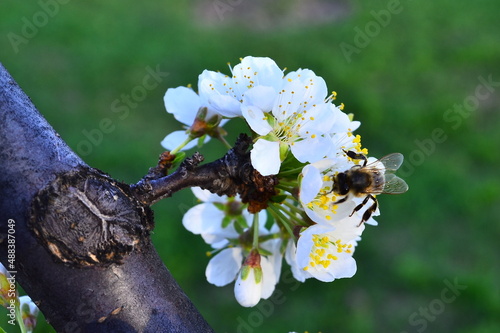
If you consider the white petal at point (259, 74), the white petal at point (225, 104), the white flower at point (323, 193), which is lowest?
the white flower at point (323, 193)

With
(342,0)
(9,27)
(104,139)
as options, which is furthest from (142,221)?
(342,0)

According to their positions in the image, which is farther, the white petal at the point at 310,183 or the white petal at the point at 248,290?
the white petal at the point at 248,290

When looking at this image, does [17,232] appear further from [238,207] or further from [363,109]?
[363,109]
